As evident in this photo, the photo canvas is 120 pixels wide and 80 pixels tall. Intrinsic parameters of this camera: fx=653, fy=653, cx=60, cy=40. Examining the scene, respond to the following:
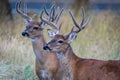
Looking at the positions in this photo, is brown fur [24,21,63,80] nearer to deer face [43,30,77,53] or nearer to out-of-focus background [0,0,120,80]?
deer face [43,30,77,53]

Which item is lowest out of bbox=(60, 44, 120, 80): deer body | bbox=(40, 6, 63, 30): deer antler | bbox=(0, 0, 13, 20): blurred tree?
bbox=(0, 0, 13, 20): blurred tree

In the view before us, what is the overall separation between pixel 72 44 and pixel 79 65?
→ 3.90 meters

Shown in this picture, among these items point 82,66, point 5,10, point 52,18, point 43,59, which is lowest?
point 5,10

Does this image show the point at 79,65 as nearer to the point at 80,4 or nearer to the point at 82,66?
the point at 82,66

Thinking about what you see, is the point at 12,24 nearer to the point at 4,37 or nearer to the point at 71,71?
the point at 4,37

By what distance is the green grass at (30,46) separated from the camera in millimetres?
15031

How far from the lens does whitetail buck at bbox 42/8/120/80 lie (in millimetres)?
12410

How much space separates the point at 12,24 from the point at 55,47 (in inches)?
281

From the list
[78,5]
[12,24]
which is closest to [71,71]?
[12,24]

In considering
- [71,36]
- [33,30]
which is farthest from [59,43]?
[33,30]

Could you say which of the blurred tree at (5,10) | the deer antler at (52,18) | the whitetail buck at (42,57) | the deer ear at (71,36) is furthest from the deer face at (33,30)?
the blurred tree at (5,10)

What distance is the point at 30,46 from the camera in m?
16.5

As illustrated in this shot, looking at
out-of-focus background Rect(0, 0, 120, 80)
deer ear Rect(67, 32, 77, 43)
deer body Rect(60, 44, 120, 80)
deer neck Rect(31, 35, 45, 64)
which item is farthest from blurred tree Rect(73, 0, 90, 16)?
deer body Rect(60, 44, 120, 80)

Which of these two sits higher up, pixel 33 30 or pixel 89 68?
pixel 33 30
